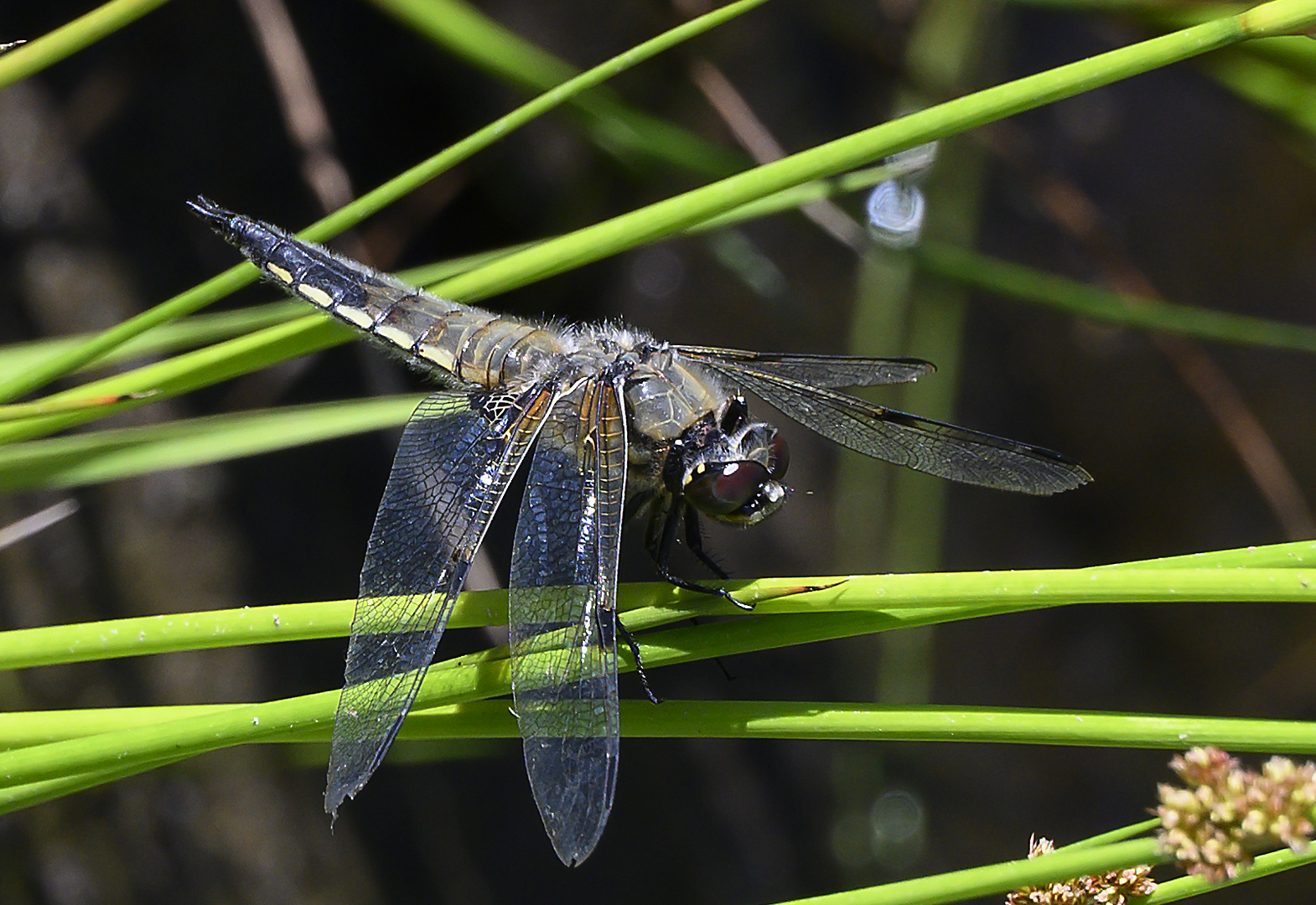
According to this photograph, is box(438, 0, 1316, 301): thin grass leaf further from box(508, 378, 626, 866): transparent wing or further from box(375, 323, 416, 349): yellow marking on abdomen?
box(375, 323, 416, 349): yellow marking on abdomen

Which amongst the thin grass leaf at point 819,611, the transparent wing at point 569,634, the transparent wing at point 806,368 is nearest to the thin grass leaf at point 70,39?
the thin grass leaf at point 819,611

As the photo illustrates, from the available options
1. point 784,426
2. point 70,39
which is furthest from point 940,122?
point 784,426

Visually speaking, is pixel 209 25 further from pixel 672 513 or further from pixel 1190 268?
pixel 1190 268

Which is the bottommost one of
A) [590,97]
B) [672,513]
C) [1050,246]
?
[672,513]

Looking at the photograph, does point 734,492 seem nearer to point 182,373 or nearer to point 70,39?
point 182,373

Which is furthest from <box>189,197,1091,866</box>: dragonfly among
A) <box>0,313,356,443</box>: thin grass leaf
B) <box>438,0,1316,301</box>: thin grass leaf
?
<box>438,0,1316,301</box>: thin grass leaf

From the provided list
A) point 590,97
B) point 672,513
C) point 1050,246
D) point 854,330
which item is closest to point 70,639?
point 672,513
